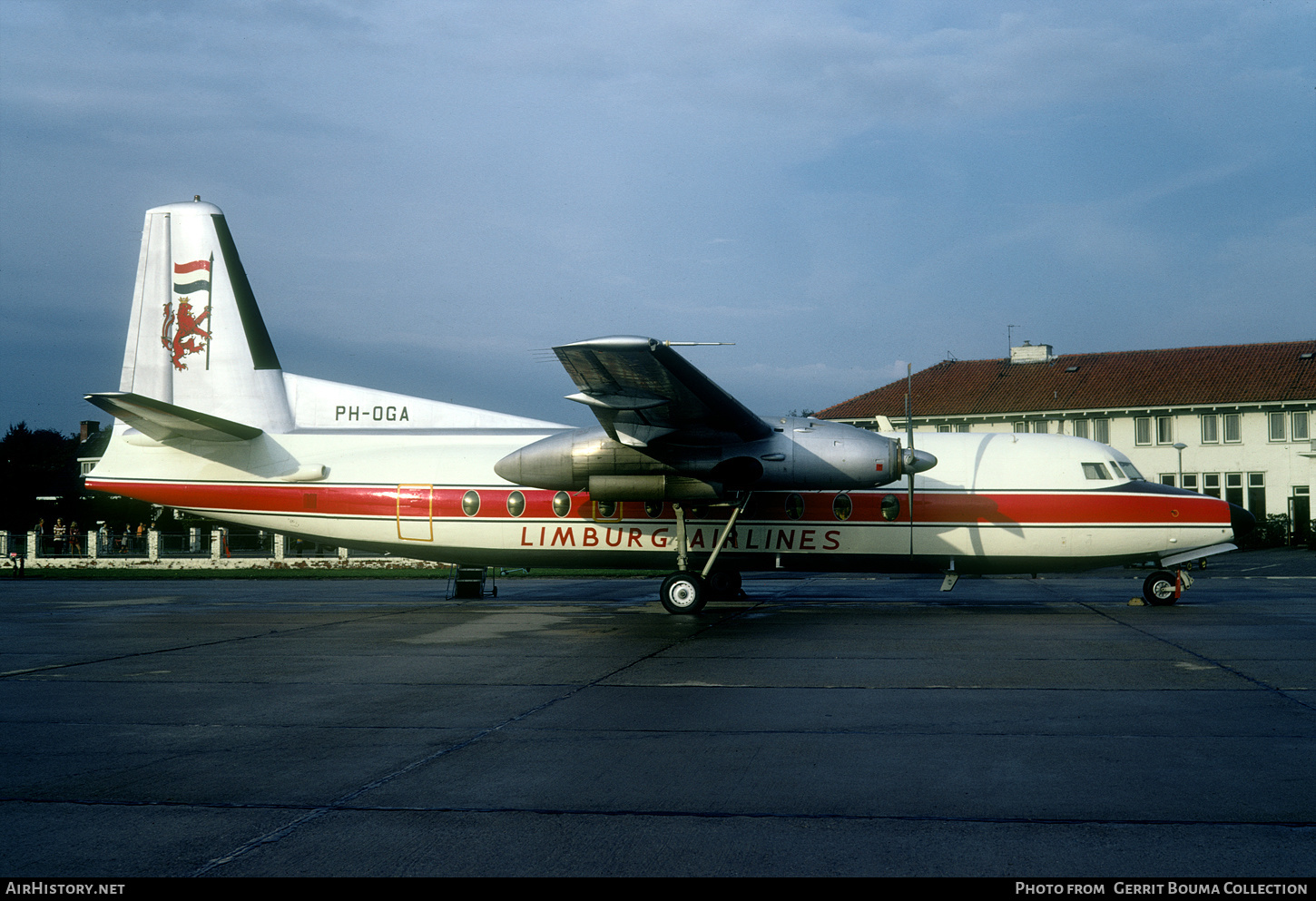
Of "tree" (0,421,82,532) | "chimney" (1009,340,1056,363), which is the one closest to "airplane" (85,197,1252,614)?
"chimney" (1009,340,1056,363)

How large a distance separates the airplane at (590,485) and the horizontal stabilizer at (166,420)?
2.9 inches

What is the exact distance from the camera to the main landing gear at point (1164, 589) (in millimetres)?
17922

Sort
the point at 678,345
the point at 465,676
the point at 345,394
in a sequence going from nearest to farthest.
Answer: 1. the point at 465,676
2. the point at 678,345
3. the point at 345,394

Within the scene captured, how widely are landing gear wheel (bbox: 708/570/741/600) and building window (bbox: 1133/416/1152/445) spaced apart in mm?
40212

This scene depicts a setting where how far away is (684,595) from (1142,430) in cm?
4421

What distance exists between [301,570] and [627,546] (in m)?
23.9

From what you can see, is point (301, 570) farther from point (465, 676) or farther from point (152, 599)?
point (465, 676)

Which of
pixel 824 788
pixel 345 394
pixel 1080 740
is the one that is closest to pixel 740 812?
pixel 824 788

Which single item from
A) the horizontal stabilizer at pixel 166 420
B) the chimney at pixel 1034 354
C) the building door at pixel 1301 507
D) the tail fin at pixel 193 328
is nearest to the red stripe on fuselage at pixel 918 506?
the horizontal stabilizer at pixel 166 420

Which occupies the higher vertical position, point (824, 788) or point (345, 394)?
point (345, 394)

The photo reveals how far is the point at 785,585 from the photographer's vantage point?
90.3ft

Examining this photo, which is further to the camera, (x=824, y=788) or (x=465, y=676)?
(x=465, y=676)

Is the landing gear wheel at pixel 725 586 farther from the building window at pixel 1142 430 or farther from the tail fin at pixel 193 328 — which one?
the building window at pixel 1142 430

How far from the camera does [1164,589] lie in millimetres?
17953
